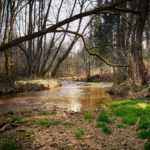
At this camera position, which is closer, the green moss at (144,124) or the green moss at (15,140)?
the green moss at (15,140)

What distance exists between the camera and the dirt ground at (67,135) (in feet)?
22.9

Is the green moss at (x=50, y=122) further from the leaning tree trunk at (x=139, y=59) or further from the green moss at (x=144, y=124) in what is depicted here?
the leaning tree trunk at (x=139, y=59)

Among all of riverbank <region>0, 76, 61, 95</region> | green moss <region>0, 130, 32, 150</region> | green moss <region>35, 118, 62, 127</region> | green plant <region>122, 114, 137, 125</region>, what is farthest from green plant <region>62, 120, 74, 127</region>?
riverbank <region>0, 76, 61, 95</region>

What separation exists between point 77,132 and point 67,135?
1.11 ft

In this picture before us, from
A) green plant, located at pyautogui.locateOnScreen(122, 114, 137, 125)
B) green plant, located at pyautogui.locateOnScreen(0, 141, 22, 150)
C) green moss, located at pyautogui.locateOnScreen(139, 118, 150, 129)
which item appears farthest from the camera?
green plant, located at pyautogui.locateOnScreen(122, 114, 137, 125)

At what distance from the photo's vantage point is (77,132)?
7.96 meters

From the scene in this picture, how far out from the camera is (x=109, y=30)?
35000 millimetres

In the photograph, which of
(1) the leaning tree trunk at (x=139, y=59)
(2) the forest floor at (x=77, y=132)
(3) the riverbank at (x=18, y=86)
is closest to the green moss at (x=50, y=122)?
(2) the forest floor at (x=77, y=132)

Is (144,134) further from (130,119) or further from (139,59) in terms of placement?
(139,59)

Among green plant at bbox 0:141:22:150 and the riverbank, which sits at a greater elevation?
the riverbank

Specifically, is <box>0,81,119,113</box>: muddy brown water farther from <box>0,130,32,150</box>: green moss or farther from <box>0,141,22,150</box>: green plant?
<box>0,141,22,150</box>: green plant

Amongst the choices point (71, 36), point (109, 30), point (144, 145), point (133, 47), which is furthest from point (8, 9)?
point (144, 145)

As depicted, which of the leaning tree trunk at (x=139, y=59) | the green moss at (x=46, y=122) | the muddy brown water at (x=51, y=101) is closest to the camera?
the green moss at (x=46, y=122)

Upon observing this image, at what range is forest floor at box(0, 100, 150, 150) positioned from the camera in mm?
6996
